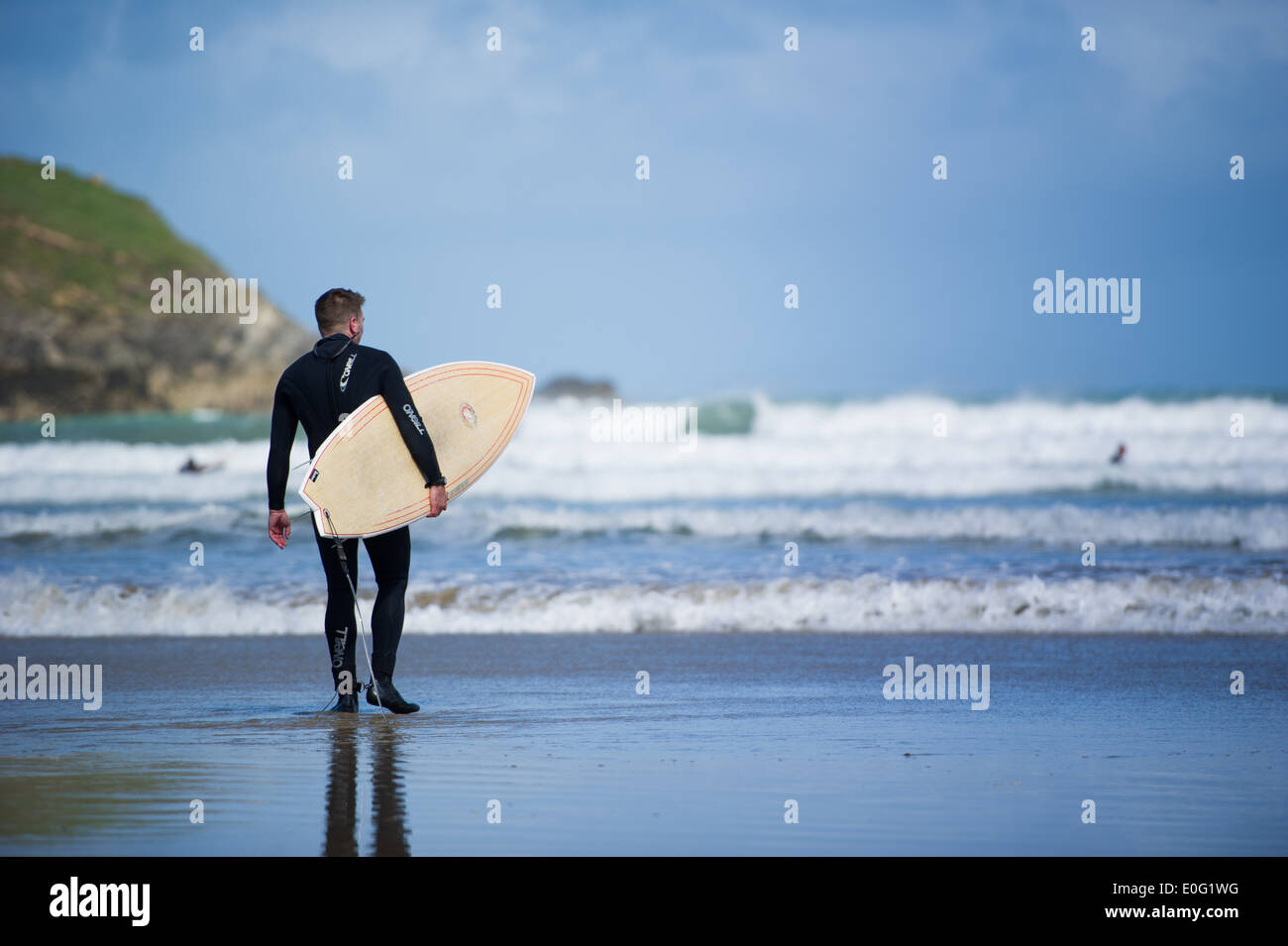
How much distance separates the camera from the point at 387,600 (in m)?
5.45

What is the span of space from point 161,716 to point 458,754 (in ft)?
5.61

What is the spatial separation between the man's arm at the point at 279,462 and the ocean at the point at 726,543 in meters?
3.72

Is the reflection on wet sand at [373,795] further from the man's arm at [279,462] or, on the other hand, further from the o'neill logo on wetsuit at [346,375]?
the o'neill logo on wetsuit at [346,375]

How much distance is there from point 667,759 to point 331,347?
2.10m

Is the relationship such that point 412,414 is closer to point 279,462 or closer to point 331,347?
point 331,347

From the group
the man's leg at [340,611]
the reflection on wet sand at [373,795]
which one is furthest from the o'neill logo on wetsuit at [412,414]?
the reflection on wet sand at [373,795]

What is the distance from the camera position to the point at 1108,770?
446 cm

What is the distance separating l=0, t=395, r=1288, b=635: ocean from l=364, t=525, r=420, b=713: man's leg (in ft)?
10.7

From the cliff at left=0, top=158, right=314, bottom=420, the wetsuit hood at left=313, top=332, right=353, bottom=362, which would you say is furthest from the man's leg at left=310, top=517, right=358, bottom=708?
the cliff at left=0, top=158, right=314, bottom=420

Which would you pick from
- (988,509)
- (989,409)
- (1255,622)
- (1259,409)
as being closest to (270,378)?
(989,409)

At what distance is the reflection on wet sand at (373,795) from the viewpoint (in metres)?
3.58

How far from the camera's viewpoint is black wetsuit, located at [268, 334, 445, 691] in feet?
17.3

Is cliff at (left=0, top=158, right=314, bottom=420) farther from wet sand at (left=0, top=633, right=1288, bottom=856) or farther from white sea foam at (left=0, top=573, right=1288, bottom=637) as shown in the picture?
wet sand at (left=0, top=633, right=1288, bottom=856)
